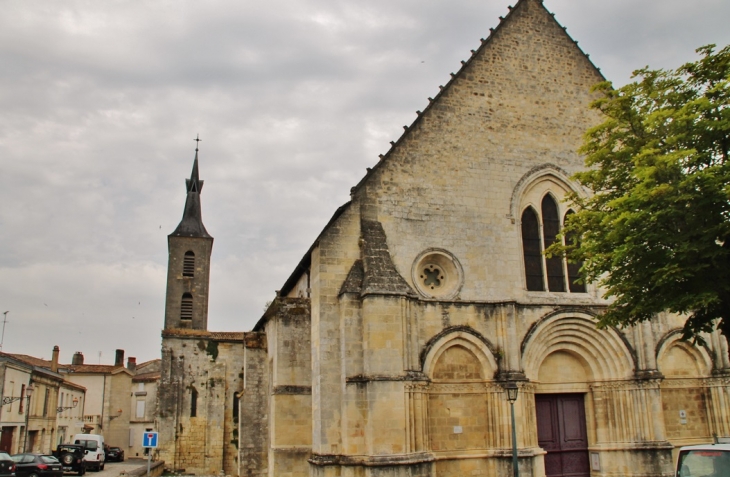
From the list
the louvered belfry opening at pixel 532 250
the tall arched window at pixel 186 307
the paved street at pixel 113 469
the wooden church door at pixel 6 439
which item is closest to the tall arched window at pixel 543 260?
the louvered belfry opening at pixel 532 250

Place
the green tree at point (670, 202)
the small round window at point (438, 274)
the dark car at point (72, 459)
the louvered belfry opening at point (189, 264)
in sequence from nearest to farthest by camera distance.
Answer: the green tree at point (670, 202)
the small round window at point (438, 274)
the dark car at point (72, 459)
the louvered belfry opening at point (189, 264)

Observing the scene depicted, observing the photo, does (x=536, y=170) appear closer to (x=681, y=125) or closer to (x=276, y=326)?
(x=681, y=125)

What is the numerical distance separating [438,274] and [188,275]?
95.3ft

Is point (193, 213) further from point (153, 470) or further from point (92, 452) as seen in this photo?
point (153, 470)

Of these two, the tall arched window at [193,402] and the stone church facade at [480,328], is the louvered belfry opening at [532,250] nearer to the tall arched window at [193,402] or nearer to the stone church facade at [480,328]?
the stone church facade at [480,328]

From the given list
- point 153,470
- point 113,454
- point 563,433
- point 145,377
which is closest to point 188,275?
point 113,454

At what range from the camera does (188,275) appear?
1657 inches

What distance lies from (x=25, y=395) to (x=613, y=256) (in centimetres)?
3171

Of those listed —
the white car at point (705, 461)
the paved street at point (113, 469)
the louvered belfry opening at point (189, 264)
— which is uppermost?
the louvered belfry opening at point (189, 264)

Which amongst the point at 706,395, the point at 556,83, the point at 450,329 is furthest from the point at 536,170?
the point at 706,395

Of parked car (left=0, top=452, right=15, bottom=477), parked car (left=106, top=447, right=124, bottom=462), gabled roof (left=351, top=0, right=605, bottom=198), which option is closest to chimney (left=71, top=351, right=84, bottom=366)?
parked car (left=106, top=447, right=124, bottom=462)

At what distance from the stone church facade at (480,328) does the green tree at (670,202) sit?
4048 mm

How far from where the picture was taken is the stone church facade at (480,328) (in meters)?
14.9

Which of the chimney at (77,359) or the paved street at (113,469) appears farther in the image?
the chimney at (77,359)
